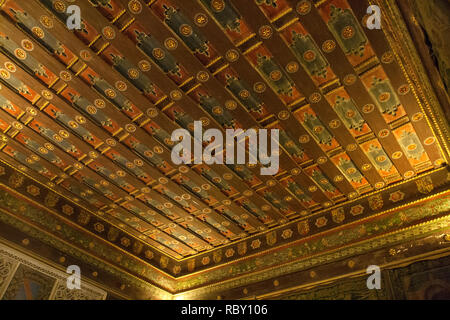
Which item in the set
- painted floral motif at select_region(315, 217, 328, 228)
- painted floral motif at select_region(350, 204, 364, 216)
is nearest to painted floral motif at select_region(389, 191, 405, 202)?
painted floral motif at select_region(350, 204, 364, 216)

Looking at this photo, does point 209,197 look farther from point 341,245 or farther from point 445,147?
point 445,147

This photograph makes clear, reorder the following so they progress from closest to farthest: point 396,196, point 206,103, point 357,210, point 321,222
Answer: point 206,103 → point 396,196 → point 357,210 → point 321,222

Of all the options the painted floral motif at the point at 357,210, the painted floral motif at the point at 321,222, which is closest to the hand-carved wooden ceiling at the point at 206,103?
the painted floral motif at the point at 321,222

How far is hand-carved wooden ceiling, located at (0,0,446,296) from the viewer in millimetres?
4480

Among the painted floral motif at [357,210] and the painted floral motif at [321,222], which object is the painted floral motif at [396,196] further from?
the painted floral motif at [321,222]

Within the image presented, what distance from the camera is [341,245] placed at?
6754 mm

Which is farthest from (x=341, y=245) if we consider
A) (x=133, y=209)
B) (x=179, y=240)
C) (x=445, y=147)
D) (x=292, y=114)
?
(x=133, y=209)

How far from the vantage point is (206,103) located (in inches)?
216

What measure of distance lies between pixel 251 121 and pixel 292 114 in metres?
0.67

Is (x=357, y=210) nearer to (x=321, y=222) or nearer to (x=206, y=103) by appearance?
(x=321, y=222)

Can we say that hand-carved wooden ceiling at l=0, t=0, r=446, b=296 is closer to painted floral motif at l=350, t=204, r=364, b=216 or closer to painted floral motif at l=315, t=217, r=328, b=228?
Result: painted floral motif at l=315, t=217, r=328, b=228

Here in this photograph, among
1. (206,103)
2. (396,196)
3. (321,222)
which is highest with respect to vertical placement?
(206,103)

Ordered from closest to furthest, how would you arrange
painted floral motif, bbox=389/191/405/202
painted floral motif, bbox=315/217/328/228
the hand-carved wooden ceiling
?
the hand-carved wooden ceiling → painted floral motif, bbox=389/191/405/202 → painted floral motif, bbox=315/217/328/228

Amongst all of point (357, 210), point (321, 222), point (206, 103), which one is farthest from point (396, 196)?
point (206, 103)
